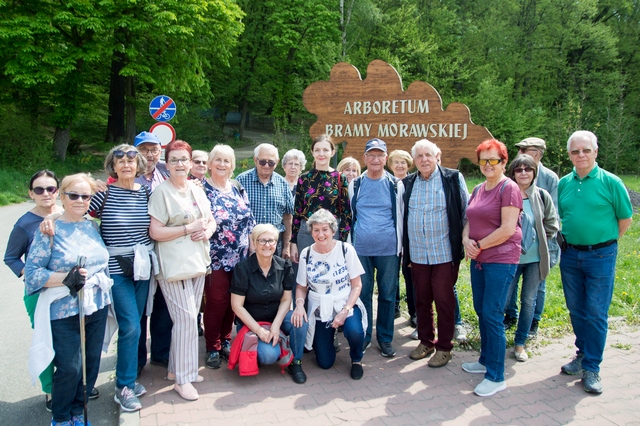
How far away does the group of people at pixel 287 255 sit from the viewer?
3117 mm

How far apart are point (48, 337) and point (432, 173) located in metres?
3.15

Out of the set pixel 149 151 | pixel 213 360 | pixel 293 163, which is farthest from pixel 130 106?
pixel 213 360

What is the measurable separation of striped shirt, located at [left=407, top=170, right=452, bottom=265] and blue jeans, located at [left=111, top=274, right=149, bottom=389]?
2.31 metres

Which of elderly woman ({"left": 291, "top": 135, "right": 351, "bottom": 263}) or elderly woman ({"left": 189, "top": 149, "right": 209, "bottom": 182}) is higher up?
elderly woman ({"left": 189, "top": 149, "right": 209, "bottom": 182})

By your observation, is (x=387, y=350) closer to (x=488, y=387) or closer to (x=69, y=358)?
(x=488, y=387)

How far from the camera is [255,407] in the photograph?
3.49 meters

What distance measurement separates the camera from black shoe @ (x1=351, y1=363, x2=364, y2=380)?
397 centimetres

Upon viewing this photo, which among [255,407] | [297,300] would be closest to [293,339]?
[297,300]

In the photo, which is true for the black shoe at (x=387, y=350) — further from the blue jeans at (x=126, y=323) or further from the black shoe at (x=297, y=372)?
the blue jeans at (x=126, y=323)

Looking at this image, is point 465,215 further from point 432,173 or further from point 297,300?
point 297,300

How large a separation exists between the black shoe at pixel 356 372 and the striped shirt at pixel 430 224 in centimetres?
106

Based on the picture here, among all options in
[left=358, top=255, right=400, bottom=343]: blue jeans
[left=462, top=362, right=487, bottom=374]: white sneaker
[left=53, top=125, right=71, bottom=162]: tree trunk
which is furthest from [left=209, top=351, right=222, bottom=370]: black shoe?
[left=53, top=125, right=71, bottom=162]: tree trunk

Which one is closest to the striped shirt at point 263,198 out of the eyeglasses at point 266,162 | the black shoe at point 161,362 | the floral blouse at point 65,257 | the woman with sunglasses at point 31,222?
the eyeglasses at point 266,162

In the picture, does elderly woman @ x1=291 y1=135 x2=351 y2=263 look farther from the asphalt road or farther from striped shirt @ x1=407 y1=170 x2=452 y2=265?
the asphalt road
